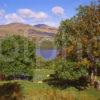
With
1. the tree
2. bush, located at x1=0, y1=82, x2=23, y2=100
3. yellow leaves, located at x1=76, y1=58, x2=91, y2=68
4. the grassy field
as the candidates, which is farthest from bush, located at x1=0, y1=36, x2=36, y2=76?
yellow leaves, located at x1=76, y1=58, x2=91, y2=68

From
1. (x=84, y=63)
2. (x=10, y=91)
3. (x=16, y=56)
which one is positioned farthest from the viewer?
(x=16, y=56)

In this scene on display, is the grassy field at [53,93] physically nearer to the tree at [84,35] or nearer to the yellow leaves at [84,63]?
the yellow leaves at [84,63]

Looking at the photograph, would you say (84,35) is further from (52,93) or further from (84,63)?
(52,93)

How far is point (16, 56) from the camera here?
45.4 metres

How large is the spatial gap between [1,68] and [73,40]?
11904 millimetres

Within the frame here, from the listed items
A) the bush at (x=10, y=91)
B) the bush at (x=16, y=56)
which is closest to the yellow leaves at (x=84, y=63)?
the bush at (x=16, y=56)

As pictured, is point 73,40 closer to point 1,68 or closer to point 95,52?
point 95,52

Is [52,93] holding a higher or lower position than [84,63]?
lower

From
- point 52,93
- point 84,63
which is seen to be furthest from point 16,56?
point 52,93

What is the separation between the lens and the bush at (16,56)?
149 ft

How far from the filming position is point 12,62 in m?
46.0

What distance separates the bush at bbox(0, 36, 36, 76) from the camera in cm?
4547

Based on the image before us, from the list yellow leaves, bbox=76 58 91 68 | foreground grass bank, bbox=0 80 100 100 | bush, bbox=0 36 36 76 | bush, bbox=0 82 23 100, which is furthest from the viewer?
bush, bbox=0 36 36 76

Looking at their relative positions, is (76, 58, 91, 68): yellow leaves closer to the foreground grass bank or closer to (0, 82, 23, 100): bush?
the foreground grass bank
